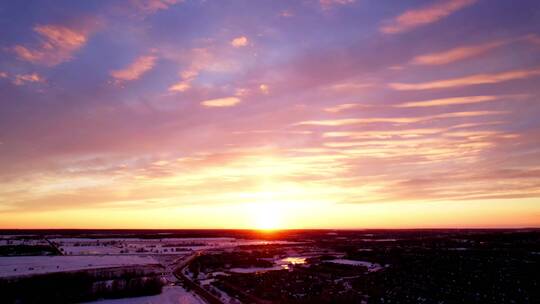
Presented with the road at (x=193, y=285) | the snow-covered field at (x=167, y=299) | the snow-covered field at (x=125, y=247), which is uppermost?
the snow-covered field at (x=125, y=247)

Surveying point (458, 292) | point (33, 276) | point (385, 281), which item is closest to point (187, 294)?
point (33, 276)

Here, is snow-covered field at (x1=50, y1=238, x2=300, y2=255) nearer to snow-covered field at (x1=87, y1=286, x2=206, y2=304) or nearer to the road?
the road

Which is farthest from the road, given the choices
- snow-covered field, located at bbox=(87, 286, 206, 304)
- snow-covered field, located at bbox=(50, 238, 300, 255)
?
snow-covered field, located at bbox=(50, 238, 300, 255)

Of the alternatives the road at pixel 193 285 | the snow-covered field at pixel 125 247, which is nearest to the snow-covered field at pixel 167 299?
the road at pixel 193 285

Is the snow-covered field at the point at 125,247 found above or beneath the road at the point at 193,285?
above

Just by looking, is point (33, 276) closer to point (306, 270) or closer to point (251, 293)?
point (251, 293)

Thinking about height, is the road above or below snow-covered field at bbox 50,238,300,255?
below

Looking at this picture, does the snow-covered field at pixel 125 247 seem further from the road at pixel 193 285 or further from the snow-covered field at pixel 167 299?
the snow-covered field at pixel 167 299

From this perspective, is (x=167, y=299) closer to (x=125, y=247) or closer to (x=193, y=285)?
(x=193, y=285)

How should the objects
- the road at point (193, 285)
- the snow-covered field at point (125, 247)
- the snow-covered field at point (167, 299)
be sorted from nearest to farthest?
the snow-covered field at point (167, 299), the road at point (193, 285), the snow-covered field at point (125, 247)

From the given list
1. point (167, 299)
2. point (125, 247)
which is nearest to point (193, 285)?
point (167, 299)

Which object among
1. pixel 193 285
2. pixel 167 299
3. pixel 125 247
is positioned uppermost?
pixel 125 247
